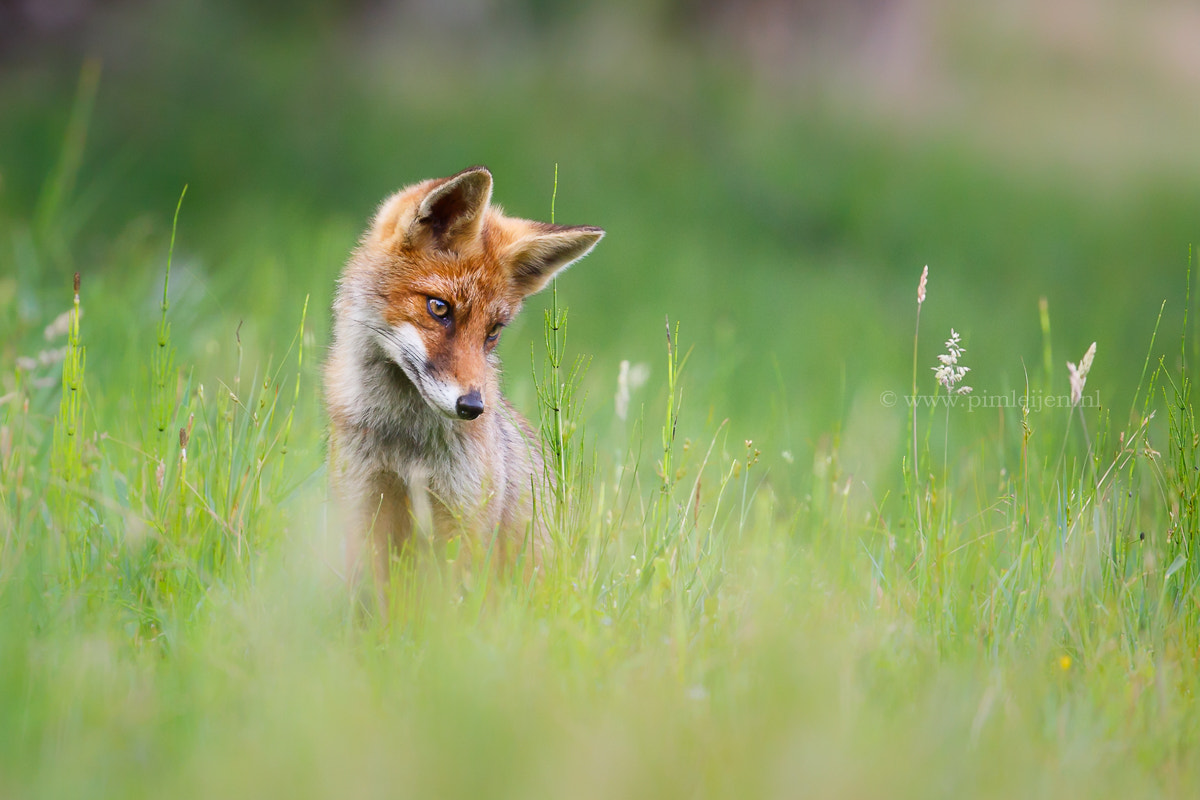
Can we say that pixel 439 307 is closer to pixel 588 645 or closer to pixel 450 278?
pixel 450 278

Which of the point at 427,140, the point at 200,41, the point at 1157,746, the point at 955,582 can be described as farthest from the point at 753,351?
the point at 200,41

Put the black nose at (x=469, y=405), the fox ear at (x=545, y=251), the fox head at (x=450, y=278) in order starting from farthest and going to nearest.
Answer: the fox ear at (x=545, y=251) < the fox head at (x=450, y=278) < the black nose at (x=469, y=405)

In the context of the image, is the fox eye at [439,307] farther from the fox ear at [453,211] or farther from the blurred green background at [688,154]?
the blurred green background at [688,154]

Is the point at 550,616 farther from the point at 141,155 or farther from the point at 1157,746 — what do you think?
the point at 141,155

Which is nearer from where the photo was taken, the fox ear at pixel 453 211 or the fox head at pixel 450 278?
the fox head at pixel 450 278

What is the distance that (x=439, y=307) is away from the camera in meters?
4.29

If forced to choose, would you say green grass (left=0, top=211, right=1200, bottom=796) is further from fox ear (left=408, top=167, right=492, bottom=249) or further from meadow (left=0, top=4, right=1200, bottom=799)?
fox ear (left=408, top=167, right=492, bottom=249)

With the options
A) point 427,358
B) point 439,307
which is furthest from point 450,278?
point 427,358

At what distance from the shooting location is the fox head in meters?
4.13

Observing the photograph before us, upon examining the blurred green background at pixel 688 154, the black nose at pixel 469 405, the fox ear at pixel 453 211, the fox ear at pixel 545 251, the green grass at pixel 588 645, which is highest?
the blurred green background at pixel 688 154

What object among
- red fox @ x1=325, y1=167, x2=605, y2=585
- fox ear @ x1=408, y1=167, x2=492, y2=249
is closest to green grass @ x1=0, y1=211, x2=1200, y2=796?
red fox @ x1=325, y1=167, x2=605, y2=585

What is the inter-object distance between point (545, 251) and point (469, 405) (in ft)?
3.59

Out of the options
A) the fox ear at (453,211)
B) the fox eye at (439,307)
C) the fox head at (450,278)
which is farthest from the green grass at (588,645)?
the fox ear at (453,211)

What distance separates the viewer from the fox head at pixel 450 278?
4129mm
